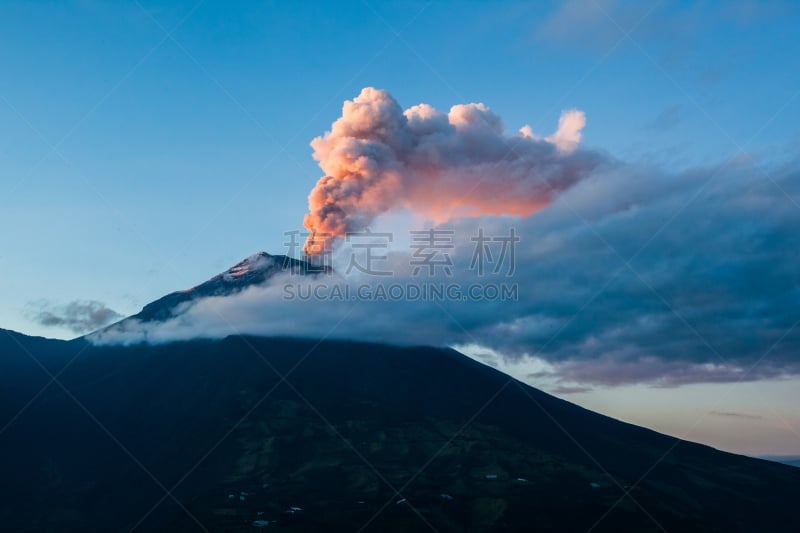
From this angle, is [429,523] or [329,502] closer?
[429,523]

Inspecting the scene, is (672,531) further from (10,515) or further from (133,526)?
(10,515)

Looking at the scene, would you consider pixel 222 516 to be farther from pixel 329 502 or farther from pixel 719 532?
pixel 719 532

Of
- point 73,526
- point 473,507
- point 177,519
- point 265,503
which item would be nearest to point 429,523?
point 473,507

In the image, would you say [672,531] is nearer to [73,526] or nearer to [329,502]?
[329,502]

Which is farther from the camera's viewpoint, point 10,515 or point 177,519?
point 10,515

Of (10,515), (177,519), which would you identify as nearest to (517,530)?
(177,519)

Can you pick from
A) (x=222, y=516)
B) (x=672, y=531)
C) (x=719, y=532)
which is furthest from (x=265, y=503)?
(x=719, y=532)

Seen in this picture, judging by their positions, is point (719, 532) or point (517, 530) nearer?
point (517, 530)
